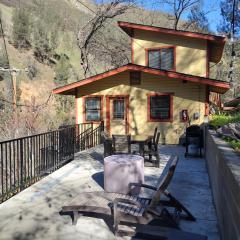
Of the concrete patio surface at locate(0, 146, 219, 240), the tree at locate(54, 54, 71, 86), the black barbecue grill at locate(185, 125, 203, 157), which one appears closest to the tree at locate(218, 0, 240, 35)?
the tree at locate(54, 54, 71, 86)

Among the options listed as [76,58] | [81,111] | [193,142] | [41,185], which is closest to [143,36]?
[81,111]

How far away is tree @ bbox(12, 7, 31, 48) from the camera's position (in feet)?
144

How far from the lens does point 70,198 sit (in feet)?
19.0

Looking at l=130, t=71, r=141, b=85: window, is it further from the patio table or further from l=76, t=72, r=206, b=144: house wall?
the patio table

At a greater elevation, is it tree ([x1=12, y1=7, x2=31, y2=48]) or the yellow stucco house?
tree ([x1=12, y1=7, x2=31, y2=48])

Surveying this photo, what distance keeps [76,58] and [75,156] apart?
41.1 meters

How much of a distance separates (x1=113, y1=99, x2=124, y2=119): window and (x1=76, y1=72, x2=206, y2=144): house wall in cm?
Result: 37

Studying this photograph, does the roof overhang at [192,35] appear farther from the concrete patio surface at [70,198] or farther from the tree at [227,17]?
the tree at [227,17]

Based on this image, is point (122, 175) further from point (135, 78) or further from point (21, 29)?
point (21, 29)

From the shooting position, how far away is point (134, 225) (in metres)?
4.26

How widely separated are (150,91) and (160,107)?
78 cm

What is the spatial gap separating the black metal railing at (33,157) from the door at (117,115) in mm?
4782

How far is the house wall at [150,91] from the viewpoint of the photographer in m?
13.5

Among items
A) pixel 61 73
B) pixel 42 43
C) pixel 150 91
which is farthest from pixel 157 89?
pixel 42 43
